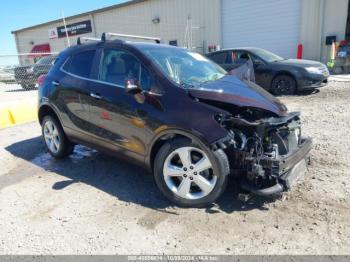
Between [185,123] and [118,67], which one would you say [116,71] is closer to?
[118,67]

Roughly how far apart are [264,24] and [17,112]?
14.6 meters

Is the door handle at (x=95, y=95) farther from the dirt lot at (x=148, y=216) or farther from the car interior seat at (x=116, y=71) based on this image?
the dirt lot at (x=148, y=216)

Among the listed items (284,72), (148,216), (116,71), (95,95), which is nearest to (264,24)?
(284,72)

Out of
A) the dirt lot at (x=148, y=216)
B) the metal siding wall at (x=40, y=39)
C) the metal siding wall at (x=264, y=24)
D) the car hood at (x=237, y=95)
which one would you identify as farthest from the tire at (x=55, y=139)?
the metal siding wall at (x=40, y=39)

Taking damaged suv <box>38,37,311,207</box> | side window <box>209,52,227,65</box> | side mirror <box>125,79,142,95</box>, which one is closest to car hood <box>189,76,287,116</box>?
damaged suv <box>38,37,311,207</box>

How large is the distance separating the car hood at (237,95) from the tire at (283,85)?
6.13 m

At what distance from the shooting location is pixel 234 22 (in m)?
18.8

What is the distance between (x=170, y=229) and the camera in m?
2.97

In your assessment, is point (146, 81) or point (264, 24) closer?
point (146, 81)

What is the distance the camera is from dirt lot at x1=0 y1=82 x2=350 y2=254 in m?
2.73

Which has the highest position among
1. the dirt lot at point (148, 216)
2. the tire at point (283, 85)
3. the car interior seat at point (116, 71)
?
the car interior seat at point (116, 71)

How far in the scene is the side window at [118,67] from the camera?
3.68 metres

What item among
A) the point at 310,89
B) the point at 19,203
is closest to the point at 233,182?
the point at 19,203

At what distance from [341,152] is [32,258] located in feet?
14.2
